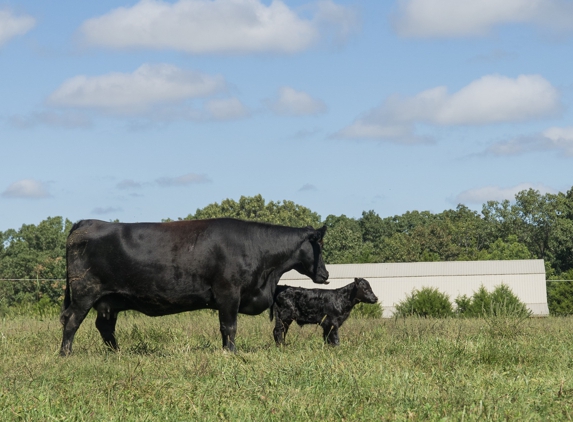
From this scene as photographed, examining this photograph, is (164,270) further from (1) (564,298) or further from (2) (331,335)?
(1) (564,298)

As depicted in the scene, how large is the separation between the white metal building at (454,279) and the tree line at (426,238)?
87.1 feet

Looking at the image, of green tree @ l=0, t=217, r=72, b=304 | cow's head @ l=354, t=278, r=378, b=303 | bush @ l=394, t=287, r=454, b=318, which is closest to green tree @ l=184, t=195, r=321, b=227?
green tree @ l=0, t=217, r=72, b=304

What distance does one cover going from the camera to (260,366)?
8.84m

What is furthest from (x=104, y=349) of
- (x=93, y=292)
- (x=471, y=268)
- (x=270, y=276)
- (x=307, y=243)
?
(x=471, y=268)

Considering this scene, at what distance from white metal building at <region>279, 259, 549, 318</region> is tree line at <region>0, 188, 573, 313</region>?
26.5 m

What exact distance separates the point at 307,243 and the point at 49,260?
61427 mm

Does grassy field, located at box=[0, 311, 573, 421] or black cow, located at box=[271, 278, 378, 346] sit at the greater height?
black cow, located at box=[271, 278, 378, 346]

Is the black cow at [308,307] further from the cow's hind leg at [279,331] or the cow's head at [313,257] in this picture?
the cow's head at [313,257]

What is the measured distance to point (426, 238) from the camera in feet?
266

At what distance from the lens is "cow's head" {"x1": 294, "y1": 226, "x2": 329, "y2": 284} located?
1257cm

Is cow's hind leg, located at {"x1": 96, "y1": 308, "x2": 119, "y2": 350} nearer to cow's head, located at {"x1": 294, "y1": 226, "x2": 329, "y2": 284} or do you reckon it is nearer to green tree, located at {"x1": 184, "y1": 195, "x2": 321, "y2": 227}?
cow's head, located at {"x1": 294, "y1": 226, "x2": 329, "y2": 284}

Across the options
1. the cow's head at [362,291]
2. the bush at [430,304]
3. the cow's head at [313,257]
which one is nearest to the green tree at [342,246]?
the bush at [430,304]

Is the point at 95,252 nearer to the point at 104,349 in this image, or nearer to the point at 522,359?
the point at 104,349

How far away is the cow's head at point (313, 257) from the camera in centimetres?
1257
